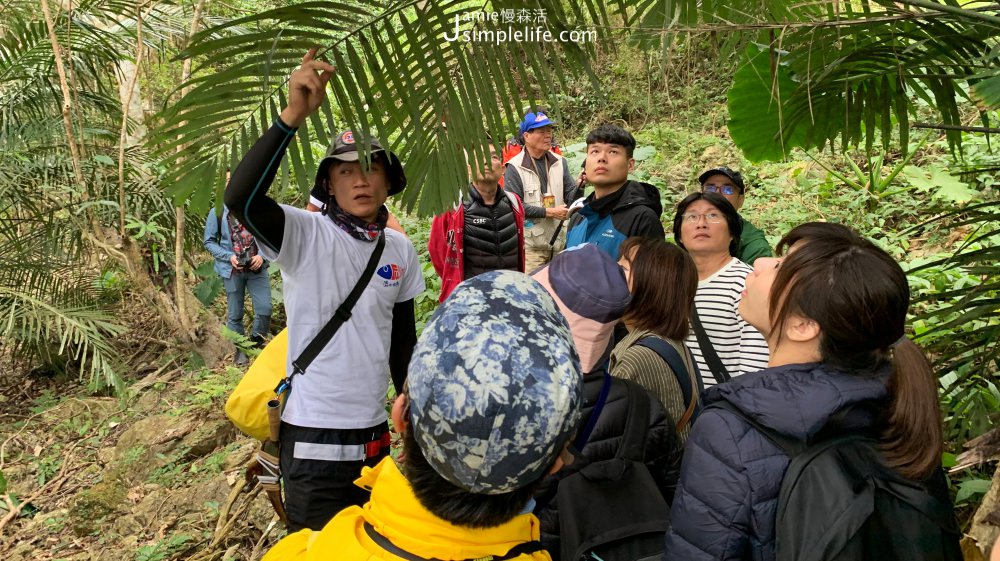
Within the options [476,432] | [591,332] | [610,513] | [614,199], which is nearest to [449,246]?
[614,199]

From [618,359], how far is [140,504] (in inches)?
131

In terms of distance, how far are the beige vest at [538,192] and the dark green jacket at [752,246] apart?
187 centimetres

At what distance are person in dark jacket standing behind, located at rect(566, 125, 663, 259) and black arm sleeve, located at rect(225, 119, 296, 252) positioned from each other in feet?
5.89

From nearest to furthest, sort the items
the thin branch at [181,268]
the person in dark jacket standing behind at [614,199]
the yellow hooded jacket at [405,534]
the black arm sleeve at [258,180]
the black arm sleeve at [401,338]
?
the yellow hooded jacket at [405,534]
the black arm sleeve at [258,180]
the black arm sleeve at [401,338]
the person in dark jacket standing behind at [614,199]
the thin branch at [181,268]

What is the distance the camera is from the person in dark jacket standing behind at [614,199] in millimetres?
3070

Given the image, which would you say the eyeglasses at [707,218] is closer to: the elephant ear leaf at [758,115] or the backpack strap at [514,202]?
the elephant ear leaf at [758,115]

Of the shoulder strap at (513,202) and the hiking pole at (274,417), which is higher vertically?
the shoulder strap at (513,202)

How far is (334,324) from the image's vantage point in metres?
1.91

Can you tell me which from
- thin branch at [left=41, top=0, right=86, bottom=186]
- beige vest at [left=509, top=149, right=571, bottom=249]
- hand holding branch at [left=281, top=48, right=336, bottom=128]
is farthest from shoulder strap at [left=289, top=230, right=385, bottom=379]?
thin branch at [left=41, top=0, right=86, bottom=186]

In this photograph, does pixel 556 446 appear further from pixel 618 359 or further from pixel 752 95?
pixel 752 95

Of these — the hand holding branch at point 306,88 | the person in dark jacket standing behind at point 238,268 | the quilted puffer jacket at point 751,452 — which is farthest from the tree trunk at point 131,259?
the quilted puffer jacket at point 751,452

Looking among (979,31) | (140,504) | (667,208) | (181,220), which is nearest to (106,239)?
(181,220)

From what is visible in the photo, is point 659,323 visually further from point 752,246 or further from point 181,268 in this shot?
point 181,268

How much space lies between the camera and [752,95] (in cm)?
253
